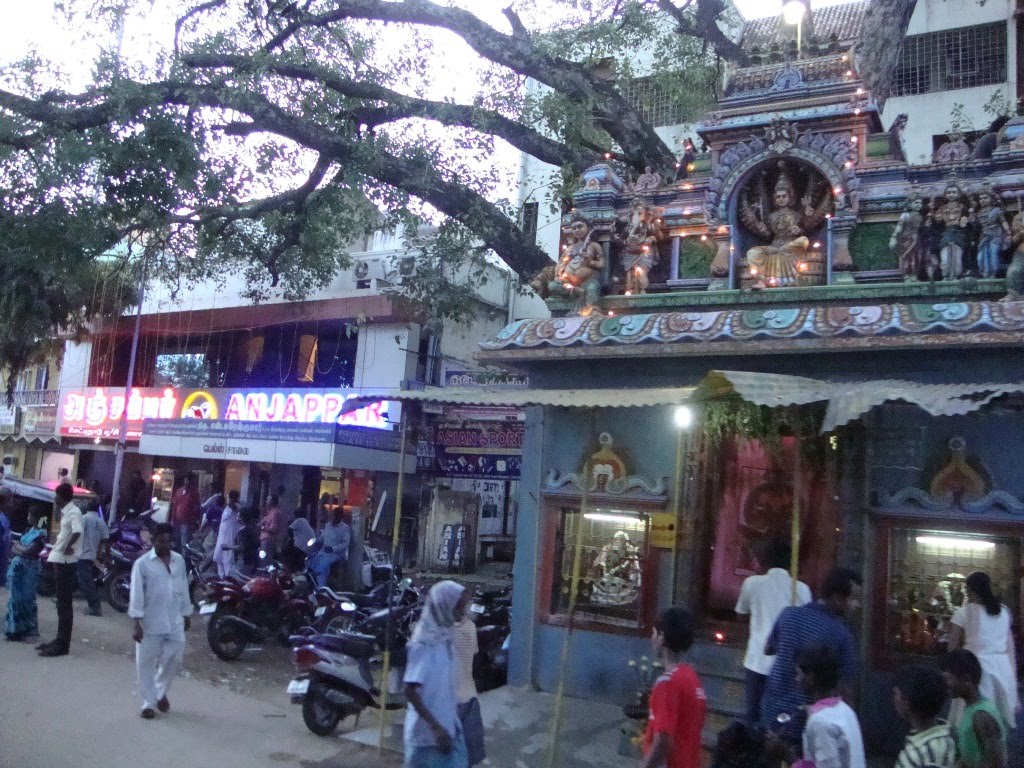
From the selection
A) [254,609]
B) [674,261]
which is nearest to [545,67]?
[674,261]

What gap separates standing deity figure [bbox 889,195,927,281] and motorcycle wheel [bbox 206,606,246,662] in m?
7.73

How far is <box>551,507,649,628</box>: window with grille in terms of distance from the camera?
8040mm

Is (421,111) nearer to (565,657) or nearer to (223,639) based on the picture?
(223,639)

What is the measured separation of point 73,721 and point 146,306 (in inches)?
684

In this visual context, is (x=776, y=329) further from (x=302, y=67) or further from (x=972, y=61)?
(x=972, y=61)

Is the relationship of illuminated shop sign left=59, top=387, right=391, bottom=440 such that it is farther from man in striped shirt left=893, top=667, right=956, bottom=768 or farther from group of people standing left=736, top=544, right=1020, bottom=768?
man in striped shirt left=893, top=667, right=956, bottom=768

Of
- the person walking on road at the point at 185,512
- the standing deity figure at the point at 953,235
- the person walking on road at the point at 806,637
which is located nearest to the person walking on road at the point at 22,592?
the person walking on road at the point at 185,512

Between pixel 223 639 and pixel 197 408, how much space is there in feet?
38.7

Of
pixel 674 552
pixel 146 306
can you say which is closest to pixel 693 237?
pixel 674 552

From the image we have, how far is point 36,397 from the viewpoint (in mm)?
→ 24406

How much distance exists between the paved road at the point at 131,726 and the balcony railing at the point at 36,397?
666 inches

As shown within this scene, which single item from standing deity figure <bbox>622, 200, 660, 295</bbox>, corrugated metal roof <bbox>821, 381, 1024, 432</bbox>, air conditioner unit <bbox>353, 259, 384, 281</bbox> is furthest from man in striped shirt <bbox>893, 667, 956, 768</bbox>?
air conditioner unit <bbox>353, 259, 384, 281</bbox>

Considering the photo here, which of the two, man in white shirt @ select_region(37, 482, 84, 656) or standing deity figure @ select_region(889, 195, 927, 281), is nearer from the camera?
standing deity figure @ select_region(889, 195, 927, 281)

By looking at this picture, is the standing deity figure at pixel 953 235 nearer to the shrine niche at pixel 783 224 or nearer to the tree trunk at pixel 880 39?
the shrine niche at pixel 783 224
